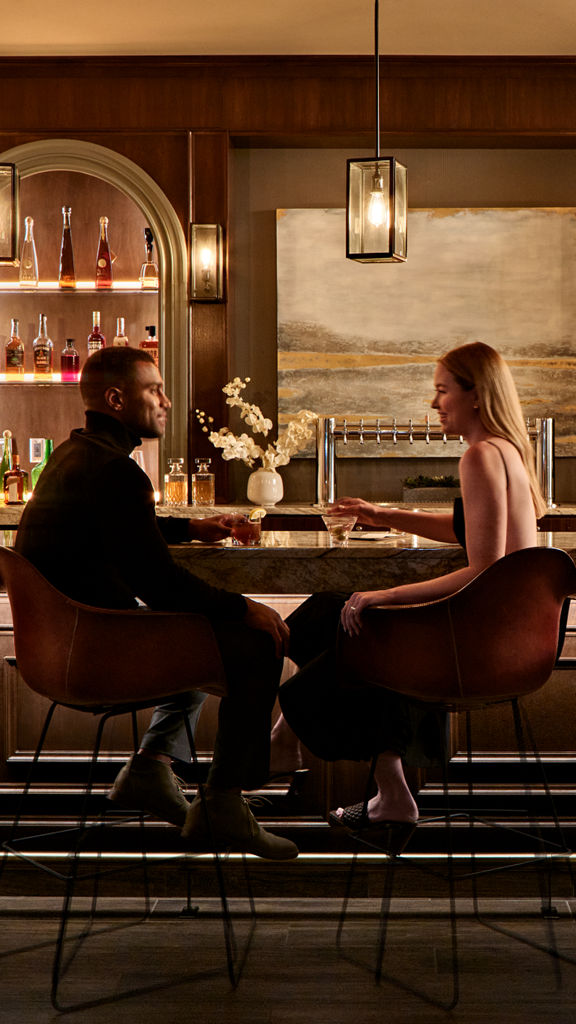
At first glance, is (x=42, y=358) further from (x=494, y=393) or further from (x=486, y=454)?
(x=486, y=454)

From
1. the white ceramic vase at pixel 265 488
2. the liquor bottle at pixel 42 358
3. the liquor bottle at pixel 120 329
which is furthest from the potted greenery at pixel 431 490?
the liquor bottle at pixel 42 358

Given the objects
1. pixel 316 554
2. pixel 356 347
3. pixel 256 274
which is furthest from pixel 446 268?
pixel 316 554

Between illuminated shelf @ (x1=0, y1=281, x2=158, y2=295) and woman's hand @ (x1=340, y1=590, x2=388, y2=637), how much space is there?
123 inches

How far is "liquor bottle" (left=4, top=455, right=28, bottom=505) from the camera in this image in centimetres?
488

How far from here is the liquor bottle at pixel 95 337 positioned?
5023mm

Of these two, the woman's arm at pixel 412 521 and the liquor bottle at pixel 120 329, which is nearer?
the woman's arm at pixel 412 521

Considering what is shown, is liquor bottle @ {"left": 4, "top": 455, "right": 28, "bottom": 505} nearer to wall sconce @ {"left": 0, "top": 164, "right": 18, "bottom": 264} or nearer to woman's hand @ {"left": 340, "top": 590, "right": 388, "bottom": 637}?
wall sconce @ {"left": 0, "top": 164, "right": 18, "bottom": 264}

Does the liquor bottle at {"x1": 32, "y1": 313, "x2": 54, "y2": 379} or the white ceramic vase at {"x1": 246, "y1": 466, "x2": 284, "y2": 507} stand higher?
the liquor bottle at {"x1": 32, "y1": 313, "x2": 54, "y2": 379}

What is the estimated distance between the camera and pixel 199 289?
487 centimetres

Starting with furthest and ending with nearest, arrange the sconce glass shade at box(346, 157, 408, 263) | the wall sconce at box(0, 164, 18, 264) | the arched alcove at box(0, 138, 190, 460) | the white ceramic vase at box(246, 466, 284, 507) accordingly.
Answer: the arched alcove at box(0, 138, 190, 460)
the white ceramic vase at box(246, 466, 284, 507)
the wall sconce at box(0, 164, 18, 264)
the sconce glass shade at box(346, 157, 408, 263)

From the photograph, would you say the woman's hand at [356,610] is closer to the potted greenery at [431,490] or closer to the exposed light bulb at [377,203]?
the exposed light bulb at [377,203]

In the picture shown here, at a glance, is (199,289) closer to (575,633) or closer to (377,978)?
(575,633)

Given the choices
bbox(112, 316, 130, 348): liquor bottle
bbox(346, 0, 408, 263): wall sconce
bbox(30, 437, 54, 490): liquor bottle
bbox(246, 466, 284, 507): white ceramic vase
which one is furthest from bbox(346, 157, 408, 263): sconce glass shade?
bbox(30, 437, 54, 490): liquor bottle

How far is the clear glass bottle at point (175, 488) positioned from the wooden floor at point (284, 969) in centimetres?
232
